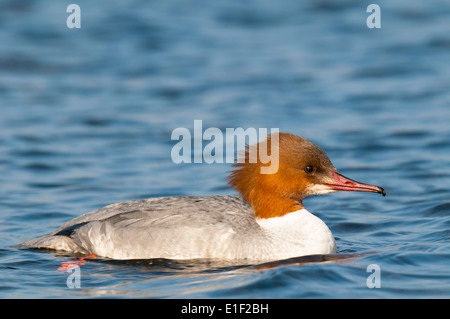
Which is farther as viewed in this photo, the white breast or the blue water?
the white breast

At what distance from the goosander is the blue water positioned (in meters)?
0.20

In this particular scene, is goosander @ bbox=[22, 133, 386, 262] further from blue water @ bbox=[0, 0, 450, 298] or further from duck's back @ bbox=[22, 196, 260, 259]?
blue water @ bbox=[0, 0, 450, 298]

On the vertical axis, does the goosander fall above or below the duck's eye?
below

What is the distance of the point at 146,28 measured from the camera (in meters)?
19.6

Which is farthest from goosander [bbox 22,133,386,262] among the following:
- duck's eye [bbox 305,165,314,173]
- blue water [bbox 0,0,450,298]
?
blue water [bbox 0,0,450,298]

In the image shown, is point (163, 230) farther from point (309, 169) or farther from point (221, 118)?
point (221, 118)

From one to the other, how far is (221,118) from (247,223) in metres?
6.36

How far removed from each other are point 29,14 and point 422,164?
40.4 ft

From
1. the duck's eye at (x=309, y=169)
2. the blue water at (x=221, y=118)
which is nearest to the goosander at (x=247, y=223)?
the duck's eye at (x=309, y=169)

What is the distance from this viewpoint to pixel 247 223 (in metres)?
8.23

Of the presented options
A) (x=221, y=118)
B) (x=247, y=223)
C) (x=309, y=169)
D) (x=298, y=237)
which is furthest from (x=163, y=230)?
(x=221, y=118)

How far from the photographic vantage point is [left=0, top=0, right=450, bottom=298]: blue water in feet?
25.3

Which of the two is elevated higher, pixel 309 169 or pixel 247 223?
pixel 309 169
